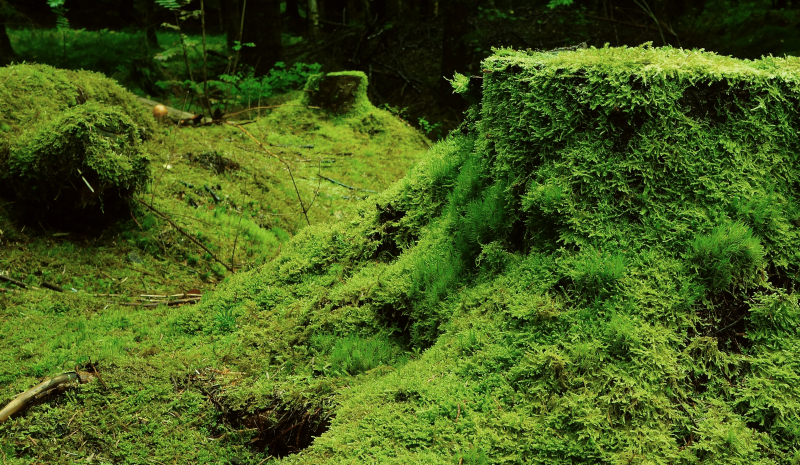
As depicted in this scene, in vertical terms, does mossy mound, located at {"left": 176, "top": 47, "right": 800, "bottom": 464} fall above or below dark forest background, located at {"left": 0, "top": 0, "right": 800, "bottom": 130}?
below

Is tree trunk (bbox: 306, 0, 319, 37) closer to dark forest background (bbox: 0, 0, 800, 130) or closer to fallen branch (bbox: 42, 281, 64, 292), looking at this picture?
dark forest background (bbox: 0, 0, 800, 130)

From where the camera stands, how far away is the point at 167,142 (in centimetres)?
819

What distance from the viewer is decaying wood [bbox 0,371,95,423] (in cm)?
309

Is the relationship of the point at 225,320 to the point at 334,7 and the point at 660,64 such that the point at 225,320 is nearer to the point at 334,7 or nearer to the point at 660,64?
the point at 660,64

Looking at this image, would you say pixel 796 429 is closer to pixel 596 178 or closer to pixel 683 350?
pixel 683 350

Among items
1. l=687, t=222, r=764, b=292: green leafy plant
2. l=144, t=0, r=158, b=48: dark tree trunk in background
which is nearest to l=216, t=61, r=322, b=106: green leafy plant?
l=144, t=0, r=158, b=48: dark tree trunk in background

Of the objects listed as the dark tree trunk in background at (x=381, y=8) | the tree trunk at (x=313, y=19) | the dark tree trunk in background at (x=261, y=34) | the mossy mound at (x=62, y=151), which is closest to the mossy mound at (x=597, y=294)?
the mossy mound at (x=62, y=151)

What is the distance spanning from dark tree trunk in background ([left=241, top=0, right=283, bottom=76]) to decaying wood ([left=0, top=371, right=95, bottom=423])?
1071cm

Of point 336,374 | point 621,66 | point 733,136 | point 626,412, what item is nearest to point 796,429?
point 626,412

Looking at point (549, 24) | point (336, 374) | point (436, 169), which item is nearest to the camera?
point (336, 374)

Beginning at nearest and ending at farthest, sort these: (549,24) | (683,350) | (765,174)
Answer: (683,350), (765,174), (549,24)

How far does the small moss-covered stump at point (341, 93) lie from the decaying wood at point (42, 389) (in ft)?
28.1

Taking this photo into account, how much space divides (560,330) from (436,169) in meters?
1.58

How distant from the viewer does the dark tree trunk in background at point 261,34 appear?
12984 mm
